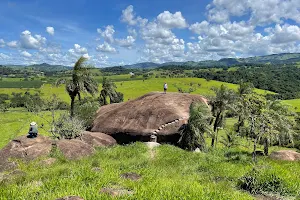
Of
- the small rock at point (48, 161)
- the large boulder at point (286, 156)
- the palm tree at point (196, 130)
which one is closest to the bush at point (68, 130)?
the small rock at point (48, 161)

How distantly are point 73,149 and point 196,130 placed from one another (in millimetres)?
11731

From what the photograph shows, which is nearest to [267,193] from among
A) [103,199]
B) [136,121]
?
[103,199]

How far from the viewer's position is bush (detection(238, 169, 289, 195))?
12367 mm

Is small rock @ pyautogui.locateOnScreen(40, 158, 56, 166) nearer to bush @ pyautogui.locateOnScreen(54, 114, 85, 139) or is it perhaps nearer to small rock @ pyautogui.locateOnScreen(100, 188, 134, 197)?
bush @ pyautogui.locateOnScreen(54, 114, 85, 139)

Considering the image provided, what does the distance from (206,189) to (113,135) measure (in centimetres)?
2112

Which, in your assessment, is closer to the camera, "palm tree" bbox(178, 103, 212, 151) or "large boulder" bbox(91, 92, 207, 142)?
"palm tree" bbox(178, 103, 212, 151)

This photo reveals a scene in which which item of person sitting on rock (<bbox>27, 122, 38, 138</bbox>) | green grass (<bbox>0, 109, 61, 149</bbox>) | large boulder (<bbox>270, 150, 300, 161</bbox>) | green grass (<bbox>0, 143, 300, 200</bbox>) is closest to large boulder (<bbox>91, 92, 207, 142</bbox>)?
green grass (<bbox>0, 143, 300, 200</bbox>)

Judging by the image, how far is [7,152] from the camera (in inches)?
804

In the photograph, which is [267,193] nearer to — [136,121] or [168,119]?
[168,119]

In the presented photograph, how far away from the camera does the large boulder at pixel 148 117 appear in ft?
93.2

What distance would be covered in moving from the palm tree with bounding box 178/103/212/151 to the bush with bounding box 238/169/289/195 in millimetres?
13060

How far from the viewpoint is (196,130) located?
26500 millimetres

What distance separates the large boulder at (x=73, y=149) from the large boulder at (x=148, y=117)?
7.57 m

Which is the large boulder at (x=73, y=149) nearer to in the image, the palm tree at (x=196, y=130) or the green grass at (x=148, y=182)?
the green grass at (x=148, y=182)
